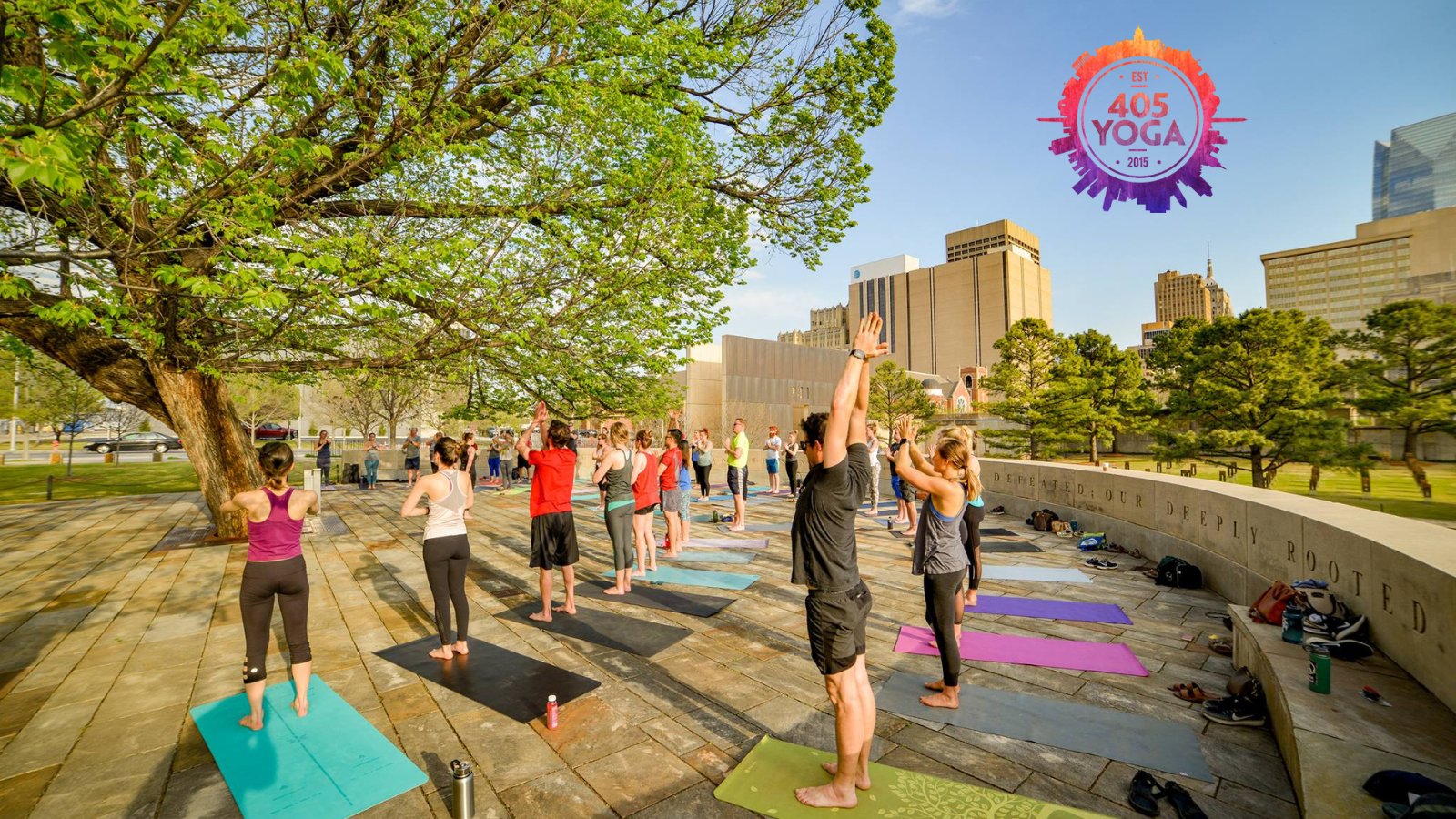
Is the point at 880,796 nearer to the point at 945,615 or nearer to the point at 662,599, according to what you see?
the point at 945,615

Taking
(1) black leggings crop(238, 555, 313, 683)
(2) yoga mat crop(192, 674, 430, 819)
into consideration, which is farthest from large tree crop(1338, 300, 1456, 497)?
(1) black leggings crop(238, 555, 313, 683)

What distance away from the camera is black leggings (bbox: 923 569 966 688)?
430cm

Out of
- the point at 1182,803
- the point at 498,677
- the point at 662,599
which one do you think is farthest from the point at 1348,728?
the point at 662,599

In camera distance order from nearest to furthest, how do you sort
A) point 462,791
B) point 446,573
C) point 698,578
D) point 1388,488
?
point 462,791 < point 446,573 < point 698,578 < point 1388,488

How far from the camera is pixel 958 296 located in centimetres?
14838

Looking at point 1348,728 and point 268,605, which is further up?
point 268,605

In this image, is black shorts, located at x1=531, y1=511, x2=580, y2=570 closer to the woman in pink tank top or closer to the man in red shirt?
the man in red shirt

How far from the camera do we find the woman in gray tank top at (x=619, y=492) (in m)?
7.14

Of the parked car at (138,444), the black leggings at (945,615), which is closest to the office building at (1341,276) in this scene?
the black leggings at (945,615)

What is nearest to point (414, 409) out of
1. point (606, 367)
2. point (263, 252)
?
point (606, 367)

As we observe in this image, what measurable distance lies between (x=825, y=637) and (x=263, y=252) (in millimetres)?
7435

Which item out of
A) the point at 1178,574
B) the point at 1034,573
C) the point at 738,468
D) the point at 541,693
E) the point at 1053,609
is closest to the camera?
the point at 541,693

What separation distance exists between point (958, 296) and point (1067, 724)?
522 ft

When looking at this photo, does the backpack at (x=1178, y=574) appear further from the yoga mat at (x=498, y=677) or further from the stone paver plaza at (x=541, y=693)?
the yoga mat at (x=498, y=677)
